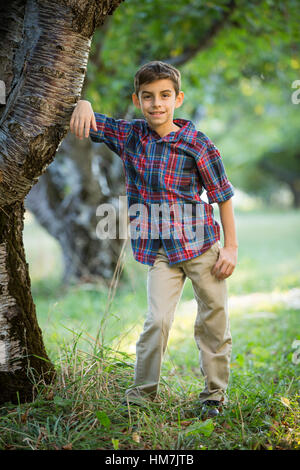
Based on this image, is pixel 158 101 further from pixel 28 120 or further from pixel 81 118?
pixel 28 120

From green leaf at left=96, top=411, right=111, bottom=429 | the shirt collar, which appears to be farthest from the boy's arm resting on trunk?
green leaf at left=96, top=411, right=111, bottom=429

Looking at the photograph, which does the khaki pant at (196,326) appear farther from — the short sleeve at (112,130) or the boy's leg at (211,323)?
the short sleeve at (112,130)

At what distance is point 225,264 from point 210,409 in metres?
0.76

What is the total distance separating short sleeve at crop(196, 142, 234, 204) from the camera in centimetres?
238

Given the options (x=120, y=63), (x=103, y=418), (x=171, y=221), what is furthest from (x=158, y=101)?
(x=120, y=63)

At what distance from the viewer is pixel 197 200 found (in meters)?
2.44

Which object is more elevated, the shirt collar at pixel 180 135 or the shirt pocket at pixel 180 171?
the shirt collar at pixel 180 135

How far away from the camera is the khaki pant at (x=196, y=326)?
235 centimetres

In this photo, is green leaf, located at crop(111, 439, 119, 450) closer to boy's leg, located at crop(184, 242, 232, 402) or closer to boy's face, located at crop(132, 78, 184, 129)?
boy's leg, located at crop(184, 242, 232, 402)

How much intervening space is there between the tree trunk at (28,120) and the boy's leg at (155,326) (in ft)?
1.68

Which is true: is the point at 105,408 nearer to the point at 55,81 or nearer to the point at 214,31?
the point at 55,81

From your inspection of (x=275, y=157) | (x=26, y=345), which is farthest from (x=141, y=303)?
(x=275, y=157)

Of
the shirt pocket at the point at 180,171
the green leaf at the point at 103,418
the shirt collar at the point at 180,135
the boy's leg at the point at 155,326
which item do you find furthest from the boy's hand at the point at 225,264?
the green leaf at the point at 103,418

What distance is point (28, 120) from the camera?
209cm
